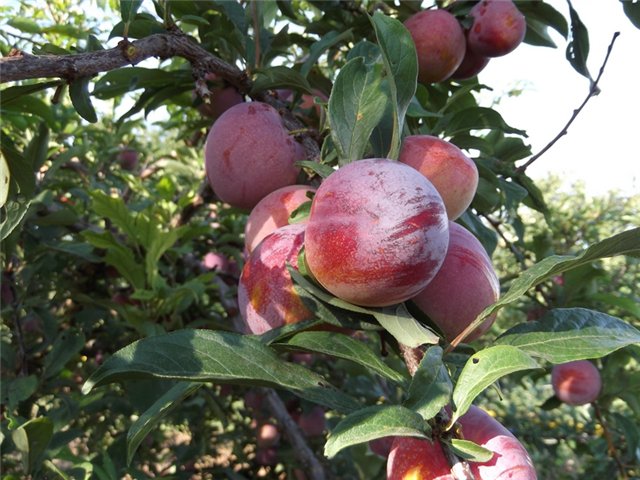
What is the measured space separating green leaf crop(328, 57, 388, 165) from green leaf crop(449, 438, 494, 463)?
1.25 feet

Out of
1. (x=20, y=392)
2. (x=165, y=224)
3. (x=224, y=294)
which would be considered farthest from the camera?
(x=165, y=224)

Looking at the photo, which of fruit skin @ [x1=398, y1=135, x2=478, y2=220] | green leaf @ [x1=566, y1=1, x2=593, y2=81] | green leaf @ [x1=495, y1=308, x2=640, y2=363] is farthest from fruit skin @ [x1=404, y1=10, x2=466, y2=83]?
green leaf @ [x1=495, y1=308, x2=640, y2=363]

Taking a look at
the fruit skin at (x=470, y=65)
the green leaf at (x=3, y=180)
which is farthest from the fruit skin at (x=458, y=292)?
the fruit skin at (x=470, y=65)

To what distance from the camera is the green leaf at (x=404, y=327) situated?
666mm

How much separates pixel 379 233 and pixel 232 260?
5.14ft

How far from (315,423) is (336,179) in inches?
66.6

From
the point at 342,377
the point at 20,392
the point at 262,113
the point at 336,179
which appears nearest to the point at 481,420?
the point at 336,179

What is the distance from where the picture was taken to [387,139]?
33.4 inches

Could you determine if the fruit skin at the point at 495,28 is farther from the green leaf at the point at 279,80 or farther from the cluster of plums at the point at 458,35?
the green leaf at the point at 279,80

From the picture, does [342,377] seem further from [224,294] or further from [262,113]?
[262,113]

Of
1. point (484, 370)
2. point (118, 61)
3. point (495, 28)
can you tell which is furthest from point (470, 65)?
point (484, 370)

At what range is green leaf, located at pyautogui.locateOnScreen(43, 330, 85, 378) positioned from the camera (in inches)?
58.4

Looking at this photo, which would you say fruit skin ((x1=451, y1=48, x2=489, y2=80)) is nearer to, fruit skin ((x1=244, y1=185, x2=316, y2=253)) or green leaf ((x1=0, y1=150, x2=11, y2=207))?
fruit skin ((x1=244, y1=185, x2=316, y2=253))

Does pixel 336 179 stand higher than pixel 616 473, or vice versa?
pixel 336 179
